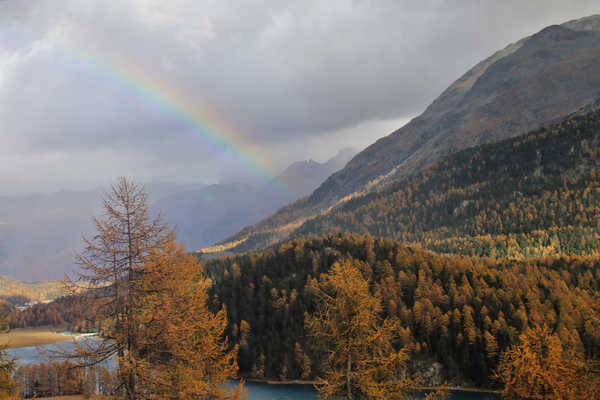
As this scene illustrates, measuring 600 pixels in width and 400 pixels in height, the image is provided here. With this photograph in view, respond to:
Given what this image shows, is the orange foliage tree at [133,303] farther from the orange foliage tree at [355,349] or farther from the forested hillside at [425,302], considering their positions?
the forested hillside at [425,302]

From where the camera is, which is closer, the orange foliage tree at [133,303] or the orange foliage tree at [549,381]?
the orange foliage tree at [133,303]

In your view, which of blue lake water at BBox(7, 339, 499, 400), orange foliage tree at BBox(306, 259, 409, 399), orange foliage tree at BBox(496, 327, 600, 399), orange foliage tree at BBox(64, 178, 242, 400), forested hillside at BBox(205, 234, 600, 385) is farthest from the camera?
forested hillside at BBox(205, 234, 600, 385)

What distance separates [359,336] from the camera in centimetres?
2477

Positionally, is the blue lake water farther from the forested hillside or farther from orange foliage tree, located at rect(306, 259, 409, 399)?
orange foliage tree, located at rect(306, 259, 409, 399)

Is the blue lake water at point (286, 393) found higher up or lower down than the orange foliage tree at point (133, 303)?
lower down

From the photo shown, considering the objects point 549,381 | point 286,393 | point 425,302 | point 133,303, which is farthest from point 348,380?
point 425,302

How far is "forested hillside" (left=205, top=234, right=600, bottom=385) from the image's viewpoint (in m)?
129

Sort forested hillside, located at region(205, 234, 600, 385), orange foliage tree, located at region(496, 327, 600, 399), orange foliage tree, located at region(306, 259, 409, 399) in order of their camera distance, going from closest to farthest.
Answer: orange foliage tree, located at region(306, 259, 409, 399) → orange foliage tree, located at region(496, 327, 600, 399) → forested hillside, located at region(205, 234, 600, 385)

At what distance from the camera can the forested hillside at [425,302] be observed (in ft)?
423

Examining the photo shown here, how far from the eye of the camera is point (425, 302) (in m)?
147

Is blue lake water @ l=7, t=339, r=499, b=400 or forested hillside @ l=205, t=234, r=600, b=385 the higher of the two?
forested hillside @ l=205, t=234, r=600, b=385

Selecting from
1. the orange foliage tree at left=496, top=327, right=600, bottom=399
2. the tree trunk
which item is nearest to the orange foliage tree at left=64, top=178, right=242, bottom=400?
the tree trunk

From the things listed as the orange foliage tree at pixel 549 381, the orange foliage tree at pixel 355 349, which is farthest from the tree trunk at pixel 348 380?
the orange foliage tree at pixel 549 381

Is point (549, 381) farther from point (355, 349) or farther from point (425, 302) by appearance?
point (425, 302)
